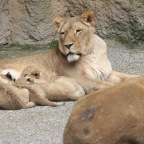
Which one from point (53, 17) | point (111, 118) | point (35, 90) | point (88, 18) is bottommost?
point (53, 17)

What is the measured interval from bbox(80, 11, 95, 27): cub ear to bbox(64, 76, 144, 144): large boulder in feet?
18.3

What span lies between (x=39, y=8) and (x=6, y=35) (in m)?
0.94

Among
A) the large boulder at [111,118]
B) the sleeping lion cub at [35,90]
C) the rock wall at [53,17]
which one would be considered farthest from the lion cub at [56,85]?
the rock wall at [53,17]

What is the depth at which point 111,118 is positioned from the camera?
183 inches

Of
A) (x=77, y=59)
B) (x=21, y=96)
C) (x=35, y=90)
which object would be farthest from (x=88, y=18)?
(x=21, y=96)

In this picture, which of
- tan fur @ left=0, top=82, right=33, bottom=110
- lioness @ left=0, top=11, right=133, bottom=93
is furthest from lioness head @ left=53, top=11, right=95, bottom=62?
tan fur @ left=0, top=82, right=33, bottom=110

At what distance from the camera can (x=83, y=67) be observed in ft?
33.4

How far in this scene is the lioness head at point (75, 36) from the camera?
997 centimetres

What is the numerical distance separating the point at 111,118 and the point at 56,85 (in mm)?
Answer: 4612

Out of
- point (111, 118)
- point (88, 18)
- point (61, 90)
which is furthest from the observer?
point (88, 18)

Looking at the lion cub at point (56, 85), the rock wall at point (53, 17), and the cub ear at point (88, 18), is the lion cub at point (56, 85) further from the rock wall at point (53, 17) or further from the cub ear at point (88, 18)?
the rock wall at point (53, 17)

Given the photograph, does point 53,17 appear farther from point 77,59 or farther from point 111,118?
point 111,118

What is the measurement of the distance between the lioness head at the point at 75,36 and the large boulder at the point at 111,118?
5.13 meters

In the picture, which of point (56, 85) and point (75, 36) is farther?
point (75, 36)
